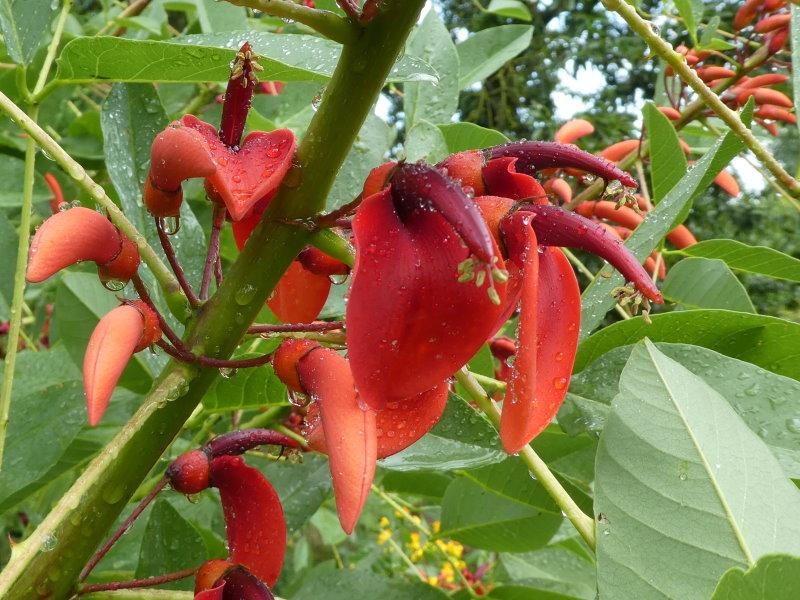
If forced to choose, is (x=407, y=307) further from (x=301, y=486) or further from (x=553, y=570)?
(x=553, y=570)

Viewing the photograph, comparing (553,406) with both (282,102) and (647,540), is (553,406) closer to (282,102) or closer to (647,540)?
(647,540)

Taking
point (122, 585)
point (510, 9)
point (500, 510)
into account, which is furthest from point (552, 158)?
point (510, 9)

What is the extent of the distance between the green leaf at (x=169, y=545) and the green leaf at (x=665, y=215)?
1.15ft

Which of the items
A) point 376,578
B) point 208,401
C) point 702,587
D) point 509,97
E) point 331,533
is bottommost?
point 509,97

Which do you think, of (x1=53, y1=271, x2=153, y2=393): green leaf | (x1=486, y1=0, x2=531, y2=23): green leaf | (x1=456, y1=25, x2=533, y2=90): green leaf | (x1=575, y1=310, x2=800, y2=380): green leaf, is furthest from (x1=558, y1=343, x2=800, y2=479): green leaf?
(x1=486, y1=0, x2=531, y2=23): green leaf

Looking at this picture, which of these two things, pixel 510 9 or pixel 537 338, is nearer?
pixel 537 338

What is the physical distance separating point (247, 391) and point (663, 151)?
47 centimetres

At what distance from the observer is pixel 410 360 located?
1.34 feet

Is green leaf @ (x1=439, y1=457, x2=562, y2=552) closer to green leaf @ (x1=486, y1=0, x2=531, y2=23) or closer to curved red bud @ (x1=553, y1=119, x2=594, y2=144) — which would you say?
curved red bud @ (x1=553, y1=119, x2=594, y2=144)

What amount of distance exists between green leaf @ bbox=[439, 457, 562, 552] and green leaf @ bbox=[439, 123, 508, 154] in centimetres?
31

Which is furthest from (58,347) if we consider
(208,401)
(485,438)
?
(485,438)

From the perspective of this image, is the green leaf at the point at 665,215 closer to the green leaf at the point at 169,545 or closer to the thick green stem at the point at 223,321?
the thick green stem at the point at 223,321

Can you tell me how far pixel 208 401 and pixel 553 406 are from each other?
367 millimetres

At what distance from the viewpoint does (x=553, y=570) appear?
3.74 feet
